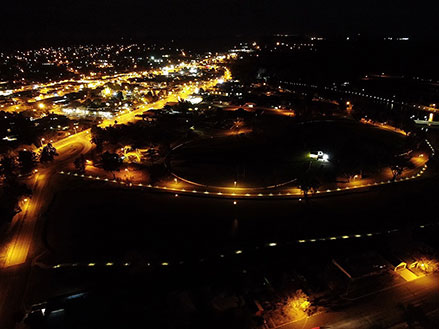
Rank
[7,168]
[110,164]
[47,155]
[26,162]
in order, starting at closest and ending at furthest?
[7,168], [110,164], [26,162], [47,155]

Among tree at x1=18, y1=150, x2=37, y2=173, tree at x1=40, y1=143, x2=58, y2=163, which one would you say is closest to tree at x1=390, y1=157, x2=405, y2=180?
tree at x1=40, y1=143, x2=58, y2=163

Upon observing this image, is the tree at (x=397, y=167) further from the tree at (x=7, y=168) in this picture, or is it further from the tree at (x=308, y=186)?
the tree at (x=7, y=168)

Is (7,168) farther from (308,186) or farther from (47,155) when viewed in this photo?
(308,186)

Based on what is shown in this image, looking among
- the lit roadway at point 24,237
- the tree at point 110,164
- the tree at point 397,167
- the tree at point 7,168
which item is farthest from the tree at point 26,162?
the tree at point 397,167

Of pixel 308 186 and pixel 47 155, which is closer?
pixel 308 186

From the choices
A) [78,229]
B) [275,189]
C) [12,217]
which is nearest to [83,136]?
[12,217]

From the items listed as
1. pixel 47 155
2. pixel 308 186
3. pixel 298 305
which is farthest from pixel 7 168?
pixel 298 305

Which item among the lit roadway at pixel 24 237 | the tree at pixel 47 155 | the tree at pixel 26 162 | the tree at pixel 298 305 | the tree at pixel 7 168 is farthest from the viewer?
the tree at pixel 47 155

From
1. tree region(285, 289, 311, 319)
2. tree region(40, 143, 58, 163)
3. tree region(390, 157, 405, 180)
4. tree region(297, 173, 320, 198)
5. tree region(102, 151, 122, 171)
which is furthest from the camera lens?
tree region(40, 143, 58, 163)

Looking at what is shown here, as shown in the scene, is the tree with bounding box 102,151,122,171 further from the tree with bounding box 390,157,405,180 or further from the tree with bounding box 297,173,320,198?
the tree with bounding box 390,157,405,180
